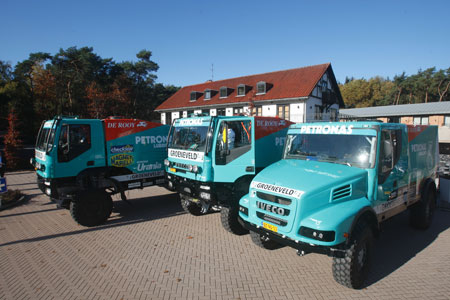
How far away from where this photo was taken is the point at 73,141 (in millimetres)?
7164

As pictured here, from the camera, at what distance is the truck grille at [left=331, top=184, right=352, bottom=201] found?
157 inches

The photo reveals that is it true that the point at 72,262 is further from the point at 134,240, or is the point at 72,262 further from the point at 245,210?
the point at 245,210

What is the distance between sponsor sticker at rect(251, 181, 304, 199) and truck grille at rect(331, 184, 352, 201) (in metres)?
0.53

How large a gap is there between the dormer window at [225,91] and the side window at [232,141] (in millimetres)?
26073

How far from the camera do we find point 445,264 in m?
5.02

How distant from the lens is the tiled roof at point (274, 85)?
86.4ft

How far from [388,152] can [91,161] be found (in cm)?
725

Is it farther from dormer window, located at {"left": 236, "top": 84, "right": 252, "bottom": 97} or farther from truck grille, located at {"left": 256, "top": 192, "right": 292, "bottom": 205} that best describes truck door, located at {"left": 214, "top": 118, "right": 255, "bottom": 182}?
dormer window, located at {"left": 236, "top": 84, "right": 252, "bottom": 97}

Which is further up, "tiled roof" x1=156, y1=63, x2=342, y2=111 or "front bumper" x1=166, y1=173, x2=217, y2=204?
"tiled roof" x1=156, y1=63, x2=342, y2=111

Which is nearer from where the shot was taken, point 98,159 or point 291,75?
point 98,159

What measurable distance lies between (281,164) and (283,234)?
4.98 feet

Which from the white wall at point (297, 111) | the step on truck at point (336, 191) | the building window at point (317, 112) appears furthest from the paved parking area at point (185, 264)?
the building window at point (317, 112)

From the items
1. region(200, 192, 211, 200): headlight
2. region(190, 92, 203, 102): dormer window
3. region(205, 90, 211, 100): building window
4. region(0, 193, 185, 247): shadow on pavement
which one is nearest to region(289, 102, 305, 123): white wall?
region(205, 90, 211, 100): building window

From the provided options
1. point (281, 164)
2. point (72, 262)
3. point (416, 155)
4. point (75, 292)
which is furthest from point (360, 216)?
point (72, 262)
